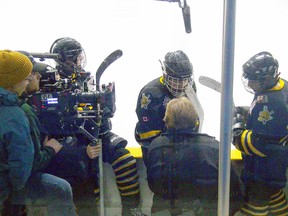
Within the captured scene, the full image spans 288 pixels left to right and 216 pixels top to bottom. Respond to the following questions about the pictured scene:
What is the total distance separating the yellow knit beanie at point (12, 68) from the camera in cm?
185

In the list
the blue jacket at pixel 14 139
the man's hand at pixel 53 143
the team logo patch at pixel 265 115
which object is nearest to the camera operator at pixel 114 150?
the man's hand at pixel 53 143

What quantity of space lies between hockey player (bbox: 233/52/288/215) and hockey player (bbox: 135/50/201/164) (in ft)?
1.02

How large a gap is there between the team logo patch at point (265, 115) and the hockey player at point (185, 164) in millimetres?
280

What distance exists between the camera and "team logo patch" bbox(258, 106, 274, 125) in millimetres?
2170

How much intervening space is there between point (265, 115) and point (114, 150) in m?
0.83

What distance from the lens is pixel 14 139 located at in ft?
5.93

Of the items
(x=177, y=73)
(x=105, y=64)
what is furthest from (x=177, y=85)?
(x=105, y=64)

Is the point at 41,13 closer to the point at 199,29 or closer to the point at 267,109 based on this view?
the point at 199,29

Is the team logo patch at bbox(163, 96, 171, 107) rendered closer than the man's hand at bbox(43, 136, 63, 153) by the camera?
No

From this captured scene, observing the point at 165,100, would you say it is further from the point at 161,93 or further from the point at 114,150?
the point at 114,150

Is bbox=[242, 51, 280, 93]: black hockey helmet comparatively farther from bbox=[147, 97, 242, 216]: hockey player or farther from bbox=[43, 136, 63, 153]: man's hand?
bbox=[43, 136, 63, 153]: man's hand

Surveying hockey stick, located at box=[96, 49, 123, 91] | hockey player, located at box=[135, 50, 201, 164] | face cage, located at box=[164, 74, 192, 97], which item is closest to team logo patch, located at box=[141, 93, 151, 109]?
hockey player, located at box=[135, 50, 201, 164]

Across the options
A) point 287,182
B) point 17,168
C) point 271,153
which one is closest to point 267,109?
point 271,153

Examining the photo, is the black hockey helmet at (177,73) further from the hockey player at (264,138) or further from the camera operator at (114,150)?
the camera operator at (114,150)
